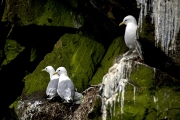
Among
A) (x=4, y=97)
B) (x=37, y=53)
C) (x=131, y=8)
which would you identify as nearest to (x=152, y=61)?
(x=131, y=8)

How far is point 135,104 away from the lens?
6.84 m

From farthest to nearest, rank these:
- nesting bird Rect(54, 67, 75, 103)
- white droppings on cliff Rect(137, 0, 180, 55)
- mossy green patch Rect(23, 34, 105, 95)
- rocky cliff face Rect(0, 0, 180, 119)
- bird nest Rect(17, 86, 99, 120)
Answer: mossy green patch Rect(23, 34, 105, 95) → rocky cliff face Rect(0, 0, 180, 119) → nesting bird Rect(54, 67, 75, 103) → bird nest Rect(17, 86, 99, 120) → white droppings on cliff Rect(137, 0, 180, 55)

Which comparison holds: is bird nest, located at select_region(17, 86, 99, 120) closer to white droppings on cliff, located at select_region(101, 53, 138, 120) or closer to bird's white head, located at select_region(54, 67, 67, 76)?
bird's white head, located at select_region(54, 67, 67, 76)

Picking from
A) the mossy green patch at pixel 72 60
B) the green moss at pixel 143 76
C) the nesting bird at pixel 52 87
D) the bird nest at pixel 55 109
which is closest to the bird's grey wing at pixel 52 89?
the nesting bird at pixel 52 87

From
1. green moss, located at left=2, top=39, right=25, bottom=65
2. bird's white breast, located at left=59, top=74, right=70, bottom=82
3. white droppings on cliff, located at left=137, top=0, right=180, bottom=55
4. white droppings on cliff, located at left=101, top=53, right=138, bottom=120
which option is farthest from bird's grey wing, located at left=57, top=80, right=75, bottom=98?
green moss, located at left=2, top=39, right=25, bottom=65

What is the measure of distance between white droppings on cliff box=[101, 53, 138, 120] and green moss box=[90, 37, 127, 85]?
2.97 m

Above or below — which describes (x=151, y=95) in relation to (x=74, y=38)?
below

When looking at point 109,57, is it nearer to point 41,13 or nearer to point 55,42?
point 55,42

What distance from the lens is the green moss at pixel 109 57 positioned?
33.5 ft

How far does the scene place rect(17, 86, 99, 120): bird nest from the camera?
847 cm

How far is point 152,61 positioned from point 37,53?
4.69 m

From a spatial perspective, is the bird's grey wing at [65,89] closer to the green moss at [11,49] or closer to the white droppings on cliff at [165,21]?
the white droppings on cliff at [165,21]

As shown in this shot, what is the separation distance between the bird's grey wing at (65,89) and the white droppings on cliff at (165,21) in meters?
2.29

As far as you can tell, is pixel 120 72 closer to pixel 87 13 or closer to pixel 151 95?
pixel 151 95
